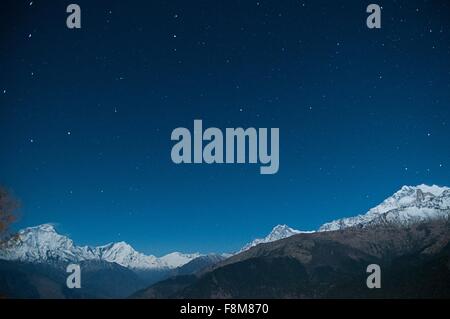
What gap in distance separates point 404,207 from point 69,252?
4.87m

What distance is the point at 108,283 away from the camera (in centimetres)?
713

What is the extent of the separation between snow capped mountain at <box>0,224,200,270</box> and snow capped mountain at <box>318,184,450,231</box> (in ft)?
7.09

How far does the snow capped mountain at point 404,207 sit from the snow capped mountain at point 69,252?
216 centimetres

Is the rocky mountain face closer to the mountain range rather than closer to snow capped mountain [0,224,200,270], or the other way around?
the mountain range

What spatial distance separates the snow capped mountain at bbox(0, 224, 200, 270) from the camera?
682cm

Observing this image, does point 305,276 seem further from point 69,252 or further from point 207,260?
point 69,252

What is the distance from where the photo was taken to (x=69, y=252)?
22.8 feet

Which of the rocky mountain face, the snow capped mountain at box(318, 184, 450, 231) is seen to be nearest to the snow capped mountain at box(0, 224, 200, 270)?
the rocky mountain face

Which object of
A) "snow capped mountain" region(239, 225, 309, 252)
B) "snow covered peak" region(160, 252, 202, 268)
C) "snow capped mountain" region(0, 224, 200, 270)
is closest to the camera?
"snow capped mountain" region(0, 224, 200, 270)

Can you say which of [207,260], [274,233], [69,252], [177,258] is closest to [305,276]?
[274,233]
